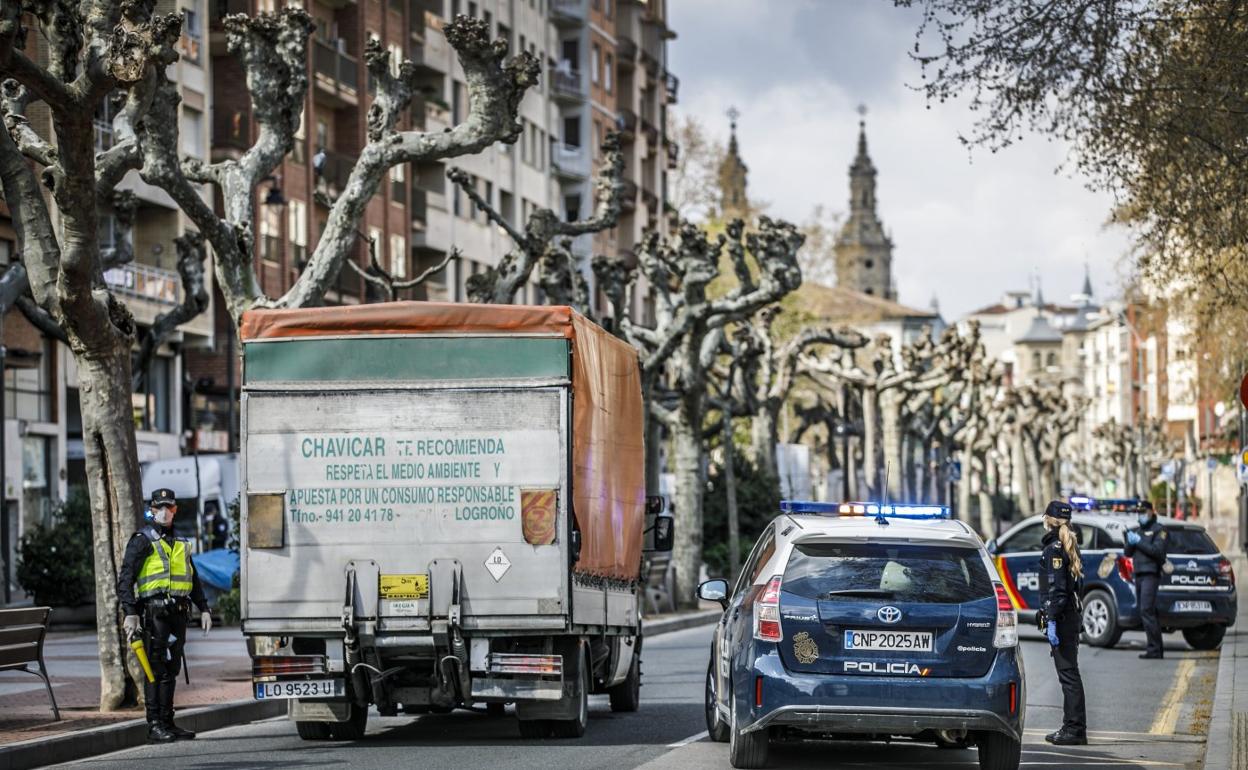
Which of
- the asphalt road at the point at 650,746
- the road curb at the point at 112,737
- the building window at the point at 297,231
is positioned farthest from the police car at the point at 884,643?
the building window at the point at 297,231

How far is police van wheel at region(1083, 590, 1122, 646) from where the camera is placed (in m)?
30.9

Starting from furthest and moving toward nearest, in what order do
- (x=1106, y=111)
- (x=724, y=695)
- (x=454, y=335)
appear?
(x=1106, y=111) < (x=454, y=335) < (x=724, y=695)

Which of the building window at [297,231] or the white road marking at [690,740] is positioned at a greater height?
the building window at [297,231]

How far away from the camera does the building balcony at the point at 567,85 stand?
277 ft

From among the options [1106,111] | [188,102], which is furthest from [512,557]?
[188,102]

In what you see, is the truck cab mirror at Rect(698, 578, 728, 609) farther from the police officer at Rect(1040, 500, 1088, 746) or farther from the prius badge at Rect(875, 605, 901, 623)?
the police officer at Rect(1040, 500, 1088, 746)

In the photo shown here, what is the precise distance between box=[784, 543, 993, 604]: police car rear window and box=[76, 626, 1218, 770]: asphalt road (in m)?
1.68

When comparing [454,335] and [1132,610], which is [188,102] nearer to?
[1132,610]

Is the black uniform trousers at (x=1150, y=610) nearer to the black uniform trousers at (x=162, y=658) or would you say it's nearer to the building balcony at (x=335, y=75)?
the black uniform trousers at (x=162, y=658)

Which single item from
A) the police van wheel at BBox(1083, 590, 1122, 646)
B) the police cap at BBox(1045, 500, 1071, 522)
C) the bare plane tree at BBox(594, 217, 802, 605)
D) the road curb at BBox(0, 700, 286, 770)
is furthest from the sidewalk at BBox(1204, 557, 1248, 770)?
the bare plane tree at BBox(594, 217, 802, 605)

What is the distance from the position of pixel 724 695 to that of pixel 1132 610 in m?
16.1

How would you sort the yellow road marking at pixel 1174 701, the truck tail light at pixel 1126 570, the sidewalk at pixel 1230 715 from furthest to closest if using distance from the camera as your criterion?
the truck tail light at pixel 1126 570
the yellow road marking at pixel 1174 701
the sidewalk at pixel 1230 715

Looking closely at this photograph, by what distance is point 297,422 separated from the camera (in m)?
16.6

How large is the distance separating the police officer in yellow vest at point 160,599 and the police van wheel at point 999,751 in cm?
651
